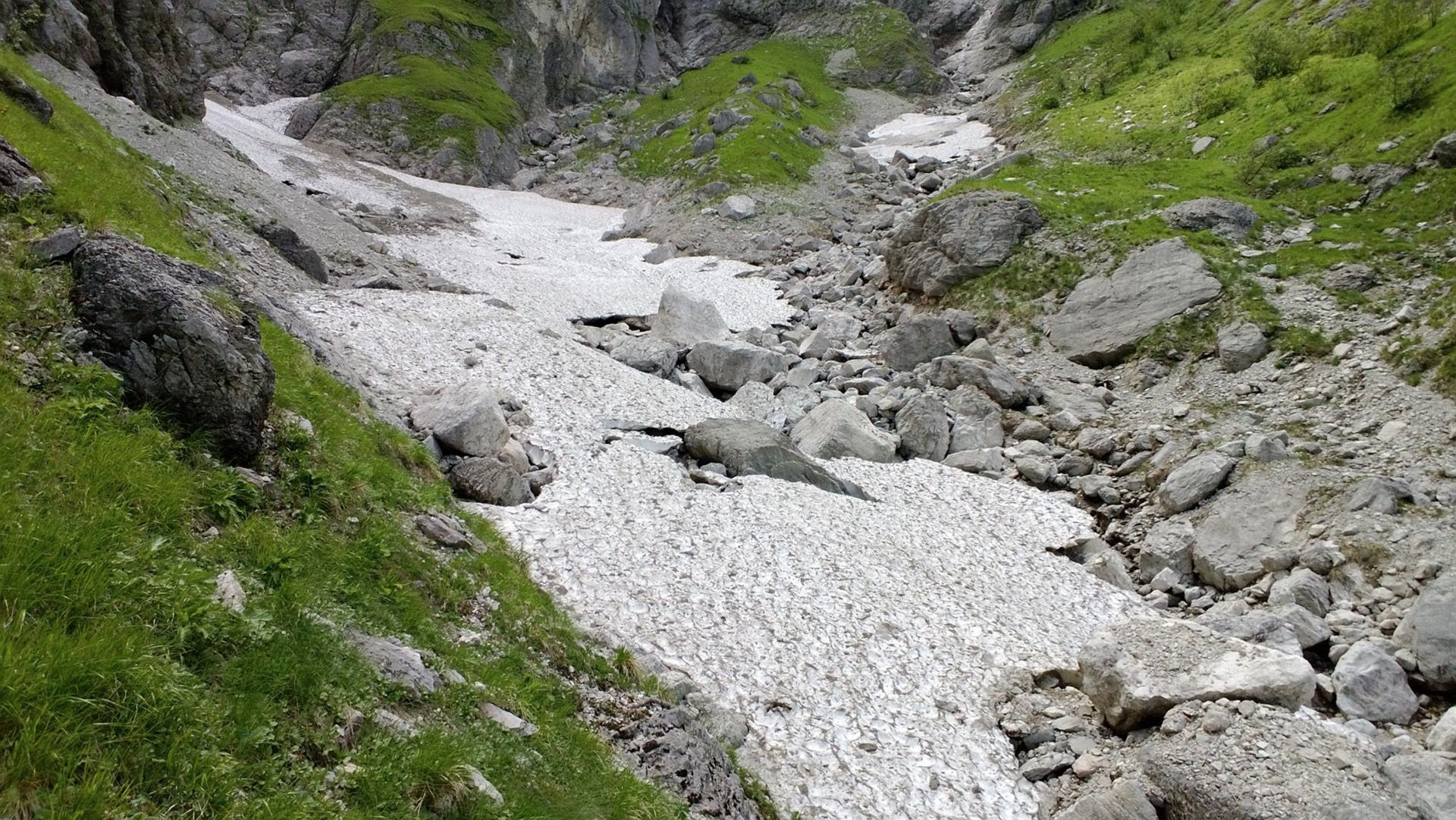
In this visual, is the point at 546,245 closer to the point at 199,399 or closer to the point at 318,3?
the point at 199,399

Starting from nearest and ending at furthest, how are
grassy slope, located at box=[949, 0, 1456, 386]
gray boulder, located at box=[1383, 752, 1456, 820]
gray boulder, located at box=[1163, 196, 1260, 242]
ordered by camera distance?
gray boulder, located at box=[1383, 752, 1456, 820]
grassy slope, located at box=[949, 0, 1456, 386]
gray boulder, located at box=[1163, 196, 1260, 242]

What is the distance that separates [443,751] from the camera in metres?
7.14

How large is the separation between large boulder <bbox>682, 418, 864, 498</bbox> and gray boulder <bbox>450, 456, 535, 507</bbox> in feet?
21.6

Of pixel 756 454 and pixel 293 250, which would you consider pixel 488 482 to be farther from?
pixel 293 250

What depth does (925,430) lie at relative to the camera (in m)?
27.9

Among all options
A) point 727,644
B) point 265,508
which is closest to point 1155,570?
point 727,644

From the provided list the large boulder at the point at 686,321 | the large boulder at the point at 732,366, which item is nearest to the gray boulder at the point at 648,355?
the large boulder at the point at 732,366

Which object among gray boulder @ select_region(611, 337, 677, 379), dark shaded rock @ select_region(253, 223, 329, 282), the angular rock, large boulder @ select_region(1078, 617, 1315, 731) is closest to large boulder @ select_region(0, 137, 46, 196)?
the angular rock

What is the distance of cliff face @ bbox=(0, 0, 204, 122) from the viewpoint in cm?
3694

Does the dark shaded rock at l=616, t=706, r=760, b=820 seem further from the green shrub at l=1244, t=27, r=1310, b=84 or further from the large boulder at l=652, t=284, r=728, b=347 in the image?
the green shrub at l=1244, t=27, r=1310, b=84

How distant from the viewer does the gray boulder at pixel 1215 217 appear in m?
33.6

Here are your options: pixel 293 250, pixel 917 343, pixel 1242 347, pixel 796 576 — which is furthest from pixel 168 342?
pixel 1242 347

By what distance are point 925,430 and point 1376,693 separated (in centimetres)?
1555

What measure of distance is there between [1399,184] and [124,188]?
48.6 m
